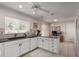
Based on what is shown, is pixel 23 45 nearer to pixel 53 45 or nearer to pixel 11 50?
pixel 11 50

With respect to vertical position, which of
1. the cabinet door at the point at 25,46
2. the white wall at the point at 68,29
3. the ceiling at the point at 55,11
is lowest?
the cabinet door at the point at 25,46

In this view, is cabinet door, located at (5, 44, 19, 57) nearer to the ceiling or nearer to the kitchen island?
the kitchen island

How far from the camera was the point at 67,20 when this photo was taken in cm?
130

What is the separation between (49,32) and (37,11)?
521mm

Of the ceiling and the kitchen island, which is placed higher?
the ceiling

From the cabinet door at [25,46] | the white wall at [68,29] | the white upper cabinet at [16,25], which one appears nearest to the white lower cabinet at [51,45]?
the cabinet door at [25,46]

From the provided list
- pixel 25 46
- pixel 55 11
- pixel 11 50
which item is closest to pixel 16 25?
pixel 11 50

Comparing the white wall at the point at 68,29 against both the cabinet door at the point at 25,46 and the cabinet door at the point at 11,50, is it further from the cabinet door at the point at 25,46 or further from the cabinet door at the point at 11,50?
the cabinet door at the point at 25,46

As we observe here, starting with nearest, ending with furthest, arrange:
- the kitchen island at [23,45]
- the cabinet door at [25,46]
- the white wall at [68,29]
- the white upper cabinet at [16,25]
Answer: the white wall at [68,29]
the kitchen island at [23,45]
the white upper cabinet at [16,25]
the cabinet door at [25,46]

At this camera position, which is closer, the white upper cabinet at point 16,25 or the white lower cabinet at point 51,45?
the white upper cabinet at point 16,25

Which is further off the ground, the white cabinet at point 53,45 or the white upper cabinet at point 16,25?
the white upper cabinet at point 16,25

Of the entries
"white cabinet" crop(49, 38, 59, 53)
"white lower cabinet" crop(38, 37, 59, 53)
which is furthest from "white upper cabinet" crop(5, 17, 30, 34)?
"white cabinet" crop(49, 38, 59, 53)

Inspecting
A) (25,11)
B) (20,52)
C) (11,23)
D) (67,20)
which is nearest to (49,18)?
(67,20)

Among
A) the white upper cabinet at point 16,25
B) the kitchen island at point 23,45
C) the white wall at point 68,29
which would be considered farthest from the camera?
the white upper cabinet at point 16,25
